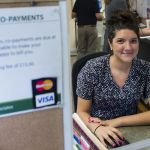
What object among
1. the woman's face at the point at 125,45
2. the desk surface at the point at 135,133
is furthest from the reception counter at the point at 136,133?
the woman's face at the point at 125,45

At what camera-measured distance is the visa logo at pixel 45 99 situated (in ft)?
2.54

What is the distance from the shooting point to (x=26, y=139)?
81 centimetres

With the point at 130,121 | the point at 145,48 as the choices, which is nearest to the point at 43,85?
the point at 130,121

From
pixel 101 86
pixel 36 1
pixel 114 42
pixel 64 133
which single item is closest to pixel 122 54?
pixel 114 42

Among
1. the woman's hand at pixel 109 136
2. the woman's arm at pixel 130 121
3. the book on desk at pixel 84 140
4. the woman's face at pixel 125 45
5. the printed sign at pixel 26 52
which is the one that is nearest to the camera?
the printed sign at pixel 26 52

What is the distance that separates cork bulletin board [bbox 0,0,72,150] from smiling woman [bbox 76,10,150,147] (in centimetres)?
88

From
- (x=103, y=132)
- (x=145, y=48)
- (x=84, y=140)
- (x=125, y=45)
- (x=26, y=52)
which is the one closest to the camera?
(x=26, y=52)

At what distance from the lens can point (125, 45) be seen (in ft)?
5.79

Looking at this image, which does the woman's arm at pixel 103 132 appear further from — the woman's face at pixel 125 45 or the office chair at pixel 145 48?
the office chair at pixel 145 48

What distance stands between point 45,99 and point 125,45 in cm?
106

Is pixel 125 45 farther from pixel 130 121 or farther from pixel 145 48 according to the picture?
pixel 145 48

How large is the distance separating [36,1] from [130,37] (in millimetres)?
1115

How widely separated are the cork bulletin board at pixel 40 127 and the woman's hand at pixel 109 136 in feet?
1.62

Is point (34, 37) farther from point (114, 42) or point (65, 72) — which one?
point (114, 42)
